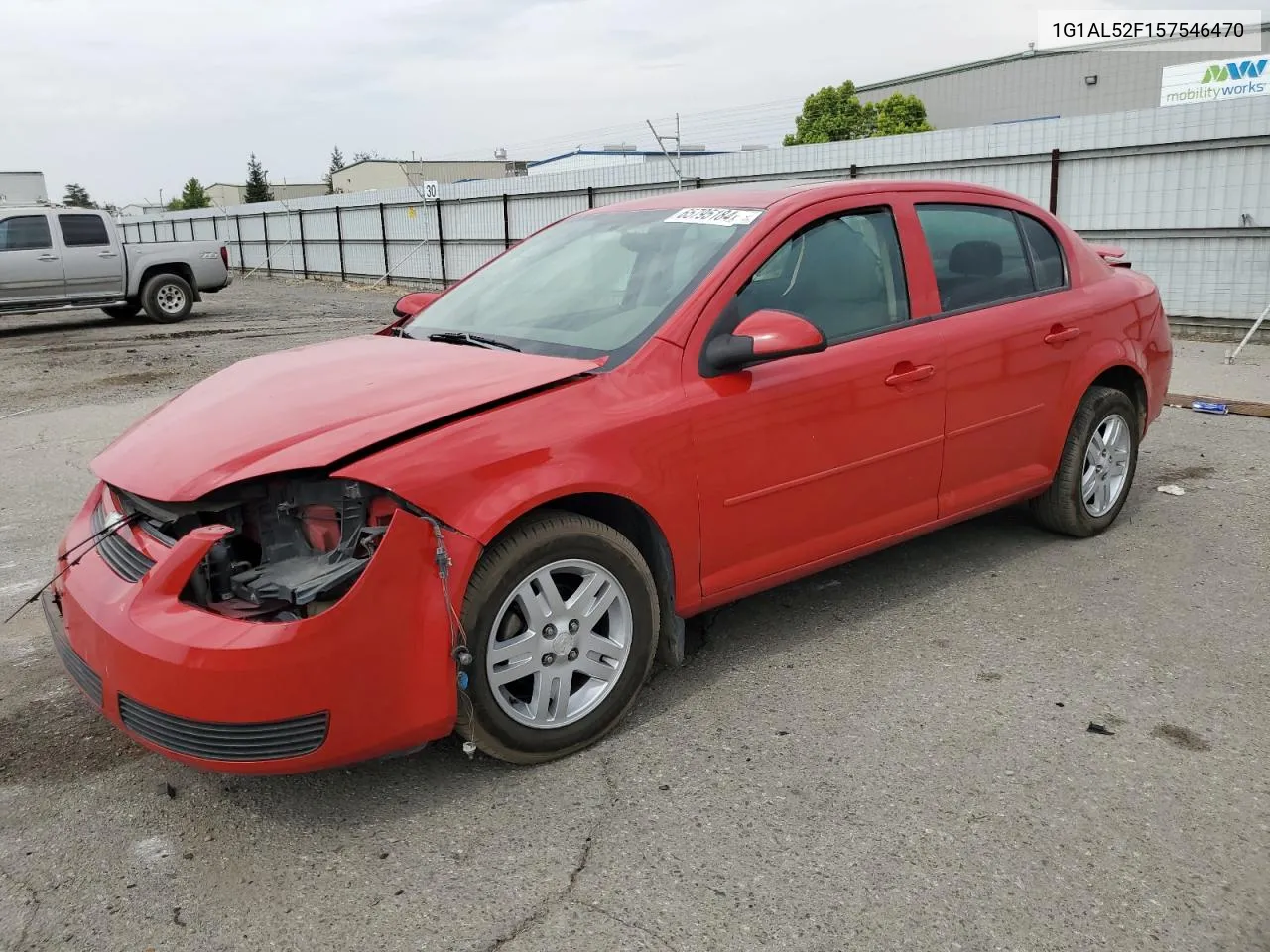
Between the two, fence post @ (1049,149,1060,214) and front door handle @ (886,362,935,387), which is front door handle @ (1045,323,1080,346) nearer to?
front door handle @ (886,362,935,387)

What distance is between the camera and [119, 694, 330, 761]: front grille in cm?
265

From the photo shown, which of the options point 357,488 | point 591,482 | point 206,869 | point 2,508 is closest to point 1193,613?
point 591,482

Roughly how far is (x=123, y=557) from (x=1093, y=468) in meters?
4.11

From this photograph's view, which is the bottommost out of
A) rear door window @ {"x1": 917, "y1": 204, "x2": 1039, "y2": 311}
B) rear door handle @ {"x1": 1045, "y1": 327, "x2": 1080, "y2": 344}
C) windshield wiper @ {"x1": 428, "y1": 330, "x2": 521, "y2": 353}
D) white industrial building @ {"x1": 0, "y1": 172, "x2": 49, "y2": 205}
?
rear door handle @ {"x1": 1045, "y1": 327, "x2": 1080, "y2": 344}

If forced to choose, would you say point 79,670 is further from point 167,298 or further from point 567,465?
point 167,298

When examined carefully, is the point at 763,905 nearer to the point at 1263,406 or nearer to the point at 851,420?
the point at 851,420

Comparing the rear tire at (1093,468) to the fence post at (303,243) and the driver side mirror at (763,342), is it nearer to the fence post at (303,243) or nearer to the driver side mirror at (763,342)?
the driver side mirror at (763,342)

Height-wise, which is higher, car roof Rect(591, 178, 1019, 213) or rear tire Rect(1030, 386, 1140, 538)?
car roof Rect(591, 178, 1019, 213)

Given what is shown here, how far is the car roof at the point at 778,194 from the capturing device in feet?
12.8

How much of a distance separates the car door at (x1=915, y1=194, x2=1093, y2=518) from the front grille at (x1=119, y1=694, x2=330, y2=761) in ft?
8.69

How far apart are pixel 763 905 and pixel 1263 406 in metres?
7.09

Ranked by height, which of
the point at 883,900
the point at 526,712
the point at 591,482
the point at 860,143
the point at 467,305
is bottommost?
the point at 883,900

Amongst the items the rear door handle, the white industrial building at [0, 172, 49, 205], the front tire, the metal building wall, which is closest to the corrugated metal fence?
the rear door handle

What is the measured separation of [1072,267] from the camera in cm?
482
